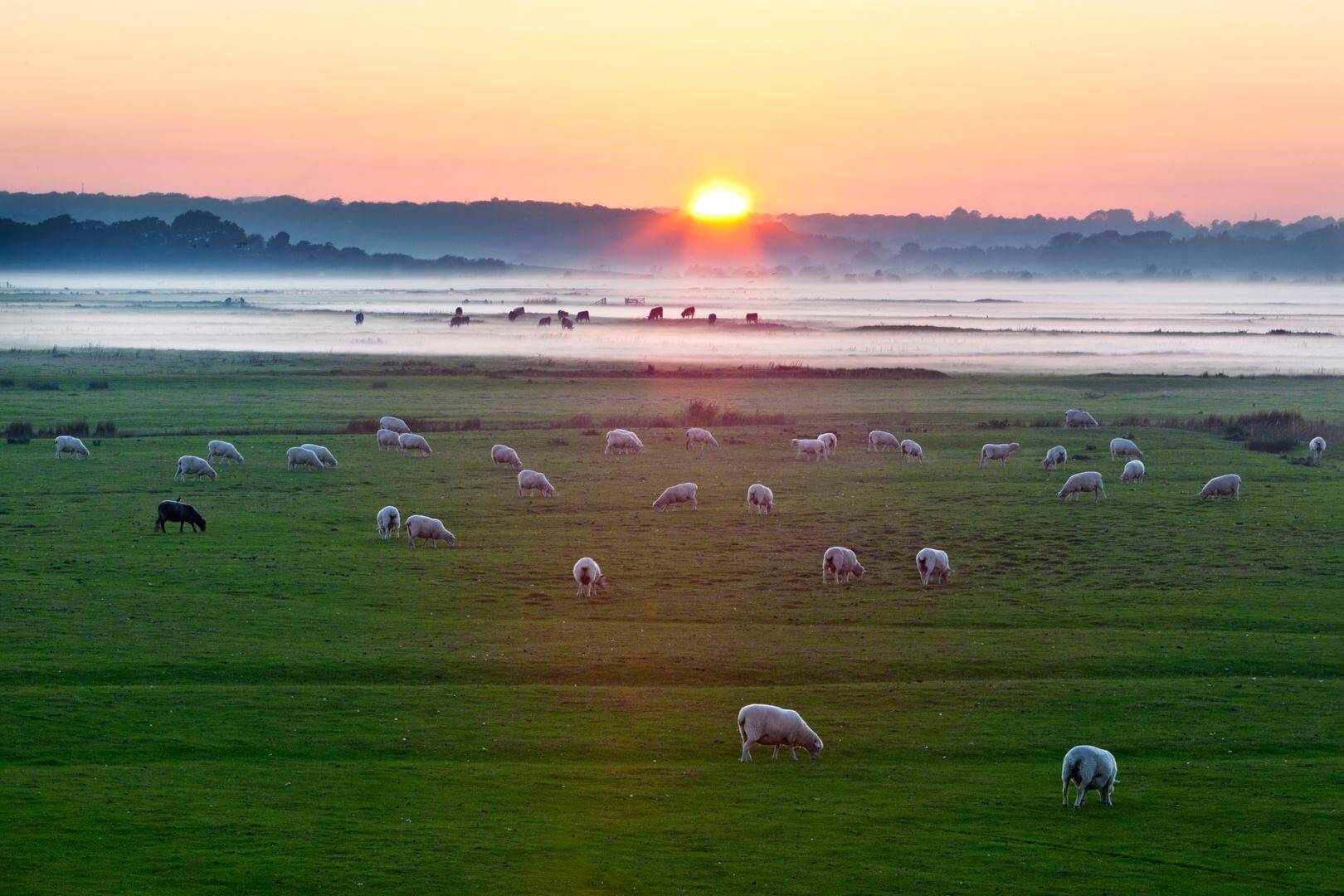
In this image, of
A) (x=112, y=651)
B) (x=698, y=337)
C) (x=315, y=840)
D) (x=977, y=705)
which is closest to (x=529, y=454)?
(x=112, y=651)

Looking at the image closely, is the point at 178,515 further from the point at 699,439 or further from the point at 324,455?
the point at 699,439

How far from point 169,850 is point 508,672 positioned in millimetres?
8623

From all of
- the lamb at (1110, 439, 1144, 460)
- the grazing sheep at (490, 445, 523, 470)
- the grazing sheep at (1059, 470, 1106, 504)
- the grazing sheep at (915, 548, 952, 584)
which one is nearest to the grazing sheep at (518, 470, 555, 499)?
the grazing sheep at (490, 445, 523, 470)

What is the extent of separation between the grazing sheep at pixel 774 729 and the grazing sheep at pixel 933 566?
1167 centimetres

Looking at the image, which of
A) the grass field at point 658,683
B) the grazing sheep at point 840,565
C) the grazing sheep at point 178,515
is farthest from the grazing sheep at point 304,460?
the grazing sheep at point 840,565

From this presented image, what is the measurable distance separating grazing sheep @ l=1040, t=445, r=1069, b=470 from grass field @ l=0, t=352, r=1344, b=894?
0.80 meters

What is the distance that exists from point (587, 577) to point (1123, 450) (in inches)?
1066

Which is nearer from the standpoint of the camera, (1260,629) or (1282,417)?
(1260,629)

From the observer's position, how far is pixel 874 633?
2636 centimetres

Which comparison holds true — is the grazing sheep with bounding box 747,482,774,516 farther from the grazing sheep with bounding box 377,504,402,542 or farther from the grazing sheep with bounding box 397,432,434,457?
the grazing sheep with bounding box 397,432,434,457

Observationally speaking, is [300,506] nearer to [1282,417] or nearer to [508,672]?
[508,672]

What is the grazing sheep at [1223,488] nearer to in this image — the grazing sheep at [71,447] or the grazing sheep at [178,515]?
the grazing sheep at [178,515]

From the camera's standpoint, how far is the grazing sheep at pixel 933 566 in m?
30.3

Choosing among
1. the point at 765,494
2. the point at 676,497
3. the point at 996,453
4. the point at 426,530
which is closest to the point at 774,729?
the point at 426,530
